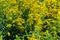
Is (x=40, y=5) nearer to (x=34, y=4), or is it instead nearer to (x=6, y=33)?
(x=34, y=4)

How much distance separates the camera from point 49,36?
10547 mm

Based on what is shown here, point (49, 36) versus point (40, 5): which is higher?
point (40, 5)

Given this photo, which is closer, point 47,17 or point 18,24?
point 18,24

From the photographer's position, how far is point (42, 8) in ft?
36.7

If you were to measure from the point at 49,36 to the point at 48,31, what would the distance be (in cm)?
55

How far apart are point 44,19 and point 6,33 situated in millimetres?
1604

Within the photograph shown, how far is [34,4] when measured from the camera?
434 inches

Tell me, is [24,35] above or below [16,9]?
below

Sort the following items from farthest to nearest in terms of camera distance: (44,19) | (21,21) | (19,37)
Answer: (44,19) < (21,21) < (19,37)

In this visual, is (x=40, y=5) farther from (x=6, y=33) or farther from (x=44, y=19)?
(x=6, y=33)

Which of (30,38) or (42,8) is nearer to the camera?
(30,38)

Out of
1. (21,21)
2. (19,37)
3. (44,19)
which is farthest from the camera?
(44,19)

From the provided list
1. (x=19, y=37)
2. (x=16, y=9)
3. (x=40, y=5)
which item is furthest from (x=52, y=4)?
(x=19, y=37)

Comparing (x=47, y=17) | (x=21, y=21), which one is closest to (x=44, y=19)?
(x=47, y=17)
